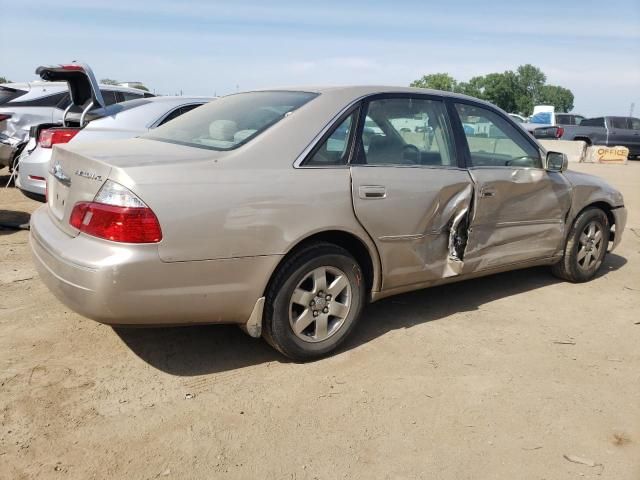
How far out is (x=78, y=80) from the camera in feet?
21.5

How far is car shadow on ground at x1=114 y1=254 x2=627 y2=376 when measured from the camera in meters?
3.34

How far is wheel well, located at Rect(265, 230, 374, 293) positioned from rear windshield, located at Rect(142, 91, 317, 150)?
0.66 m

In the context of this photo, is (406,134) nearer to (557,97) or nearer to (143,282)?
(143,282)

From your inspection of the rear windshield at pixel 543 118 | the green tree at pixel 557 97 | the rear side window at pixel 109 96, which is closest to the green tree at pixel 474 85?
the green tree at pixel 557 97

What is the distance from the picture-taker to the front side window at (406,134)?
3.55m

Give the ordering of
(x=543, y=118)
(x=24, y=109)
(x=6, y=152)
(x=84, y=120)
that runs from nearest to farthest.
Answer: (x=84, y=120) < (x=6, y=152) < (x=24, y=109) < (x=543, y=118)

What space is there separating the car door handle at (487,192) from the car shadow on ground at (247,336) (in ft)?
2.98

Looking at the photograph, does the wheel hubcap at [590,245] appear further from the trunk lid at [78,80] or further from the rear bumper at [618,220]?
the trunk lid at [78,80]

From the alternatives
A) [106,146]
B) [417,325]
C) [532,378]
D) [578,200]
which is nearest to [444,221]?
[417,325]

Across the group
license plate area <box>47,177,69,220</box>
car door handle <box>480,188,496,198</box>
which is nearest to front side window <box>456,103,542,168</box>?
car door handle <box>480,188,496,198</box>

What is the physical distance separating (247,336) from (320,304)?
67 centimetres

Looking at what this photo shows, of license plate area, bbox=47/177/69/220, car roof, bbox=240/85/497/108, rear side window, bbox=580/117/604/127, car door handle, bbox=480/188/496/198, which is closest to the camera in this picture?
license plate area, bbox=47/177/69/220

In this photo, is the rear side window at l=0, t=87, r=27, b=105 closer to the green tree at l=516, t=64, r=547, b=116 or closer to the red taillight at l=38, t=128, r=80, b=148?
the red taillight at l=38, t=128, r=80, b=148

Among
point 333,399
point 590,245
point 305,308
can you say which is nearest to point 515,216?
point 590,245
